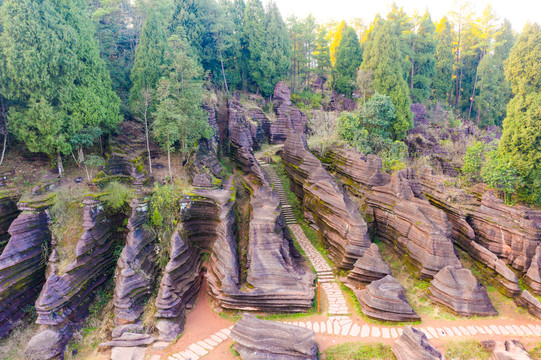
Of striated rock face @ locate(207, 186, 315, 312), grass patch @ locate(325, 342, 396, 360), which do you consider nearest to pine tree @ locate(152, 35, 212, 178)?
striated rock face @ locate(207, 186, 315, 312)

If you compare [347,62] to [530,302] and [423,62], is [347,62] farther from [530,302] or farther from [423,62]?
[530,302]

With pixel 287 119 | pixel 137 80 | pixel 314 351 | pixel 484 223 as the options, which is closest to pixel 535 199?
pixel 484 223

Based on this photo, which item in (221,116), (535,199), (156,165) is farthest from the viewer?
(221,116)

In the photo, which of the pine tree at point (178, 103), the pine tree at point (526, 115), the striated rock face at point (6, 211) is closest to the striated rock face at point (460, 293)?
the pine tree at point (526, 115)

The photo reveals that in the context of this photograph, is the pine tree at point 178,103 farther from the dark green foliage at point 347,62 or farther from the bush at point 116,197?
the dark green foliage at point 347,62

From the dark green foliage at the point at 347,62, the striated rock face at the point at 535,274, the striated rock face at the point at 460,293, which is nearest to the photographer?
the striated rock face at the point at 460,293

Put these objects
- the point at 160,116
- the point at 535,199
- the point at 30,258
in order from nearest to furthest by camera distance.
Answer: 1. the point at 30,258
2. the point at 535,199
3. the point at 160,116

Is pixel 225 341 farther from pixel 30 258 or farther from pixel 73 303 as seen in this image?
pixel 30 258
